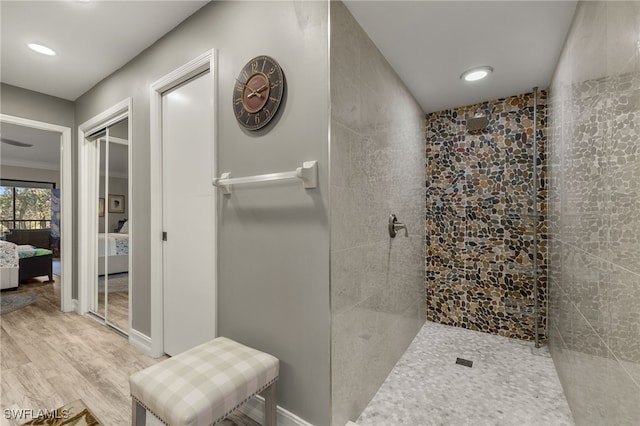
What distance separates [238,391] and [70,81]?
11.2 ft

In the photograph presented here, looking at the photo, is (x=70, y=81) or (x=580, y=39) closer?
(x=580, y=39)

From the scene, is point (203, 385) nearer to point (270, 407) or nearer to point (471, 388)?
point (270, 407)

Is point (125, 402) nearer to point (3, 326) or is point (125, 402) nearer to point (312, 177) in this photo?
point (312, 177)

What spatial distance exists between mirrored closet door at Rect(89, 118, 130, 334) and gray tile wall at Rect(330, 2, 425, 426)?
208 cm

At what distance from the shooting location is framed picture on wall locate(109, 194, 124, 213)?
2.66 meters

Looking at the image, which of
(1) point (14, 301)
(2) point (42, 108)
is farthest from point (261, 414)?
(1) point (14, 301)

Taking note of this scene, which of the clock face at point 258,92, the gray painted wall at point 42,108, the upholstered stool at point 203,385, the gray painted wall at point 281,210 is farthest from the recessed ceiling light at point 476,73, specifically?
Result: the gray painted wall at point 42,108

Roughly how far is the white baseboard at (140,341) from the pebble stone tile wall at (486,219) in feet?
8.48

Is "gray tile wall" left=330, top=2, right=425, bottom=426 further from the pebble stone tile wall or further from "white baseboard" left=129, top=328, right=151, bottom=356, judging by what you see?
"white baseboard" left=129, top=328, right=151, bottom=356

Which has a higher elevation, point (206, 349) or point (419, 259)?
point (419, 259)

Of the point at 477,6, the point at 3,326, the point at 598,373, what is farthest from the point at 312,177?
the point at 3,326

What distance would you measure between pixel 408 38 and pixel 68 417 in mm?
2904

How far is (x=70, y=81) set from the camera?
2.88m

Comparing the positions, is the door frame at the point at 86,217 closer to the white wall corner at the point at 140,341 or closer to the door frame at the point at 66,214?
the door frame at the point at 66,214
